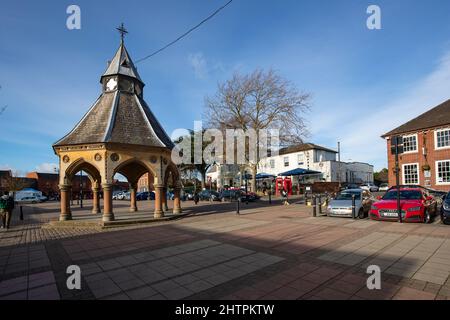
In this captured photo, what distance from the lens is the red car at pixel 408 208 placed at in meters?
11.1

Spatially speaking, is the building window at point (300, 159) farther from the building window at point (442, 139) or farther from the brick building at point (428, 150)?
the building window at point (442, 139)

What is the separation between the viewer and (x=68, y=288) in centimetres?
496

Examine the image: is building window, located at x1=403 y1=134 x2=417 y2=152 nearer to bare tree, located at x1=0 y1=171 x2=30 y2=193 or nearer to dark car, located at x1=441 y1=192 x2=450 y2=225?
dark car, located at x1=441 y1=192 x2=450 y2=225

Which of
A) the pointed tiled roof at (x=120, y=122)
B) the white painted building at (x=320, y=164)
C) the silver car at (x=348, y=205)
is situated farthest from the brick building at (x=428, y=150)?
the pointed tiled roof at (x=120, y=122)

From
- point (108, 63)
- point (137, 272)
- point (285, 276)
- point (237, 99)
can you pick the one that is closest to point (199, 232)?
point (137, 272)

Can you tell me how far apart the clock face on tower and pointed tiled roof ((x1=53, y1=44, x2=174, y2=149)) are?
0.33 metres

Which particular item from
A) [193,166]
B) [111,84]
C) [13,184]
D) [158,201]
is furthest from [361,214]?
[13,184]

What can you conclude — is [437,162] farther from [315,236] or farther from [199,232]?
[199,232]

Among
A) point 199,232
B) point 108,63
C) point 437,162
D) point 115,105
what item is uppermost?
point 108,63

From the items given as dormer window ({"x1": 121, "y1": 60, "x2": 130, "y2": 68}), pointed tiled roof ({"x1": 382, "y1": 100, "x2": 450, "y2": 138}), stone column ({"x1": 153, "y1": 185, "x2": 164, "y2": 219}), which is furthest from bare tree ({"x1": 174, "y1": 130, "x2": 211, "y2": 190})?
pointed tiled roof ({"x1": 382, "y1": 100, "x2": 450, "y2": 138})

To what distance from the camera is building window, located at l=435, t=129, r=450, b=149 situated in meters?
23.6
